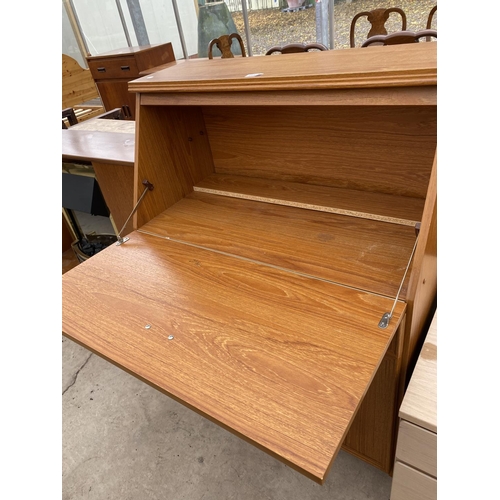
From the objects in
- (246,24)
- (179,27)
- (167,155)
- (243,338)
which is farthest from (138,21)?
(243,338)

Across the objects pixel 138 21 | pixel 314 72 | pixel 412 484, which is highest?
pixel 138 21

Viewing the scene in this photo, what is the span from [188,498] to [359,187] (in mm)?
1144

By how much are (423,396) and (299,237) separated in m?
0.47

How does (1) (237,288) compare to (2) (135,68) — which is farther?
(2) (135,68)

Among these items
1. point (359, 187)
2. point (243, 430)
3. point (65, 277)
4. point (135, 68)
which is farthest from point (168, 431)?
point (135, 68)

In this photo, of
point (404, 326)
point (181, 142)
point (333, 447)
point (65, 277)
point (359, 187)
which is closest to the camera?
point (333, 447)

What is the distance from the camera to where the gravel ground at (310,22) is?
10.3ft

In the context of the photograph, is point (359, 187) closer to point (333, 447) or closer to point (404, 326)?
point (404, 326)

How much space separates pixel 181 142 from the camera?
121 centimetres

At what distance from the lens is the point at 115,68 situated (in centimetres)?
331

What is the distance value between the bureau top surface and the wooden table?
20.0 inches

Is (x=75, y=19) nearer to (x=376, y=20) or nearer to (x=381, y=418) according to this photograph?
(x=376, y=20)

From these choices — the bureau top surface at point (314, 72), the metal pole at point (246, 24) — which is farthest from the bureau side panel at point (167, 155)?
the metal pole at point (246, 24)

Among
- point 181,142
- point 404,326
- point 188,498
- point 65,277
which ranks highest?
point 181,142
